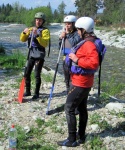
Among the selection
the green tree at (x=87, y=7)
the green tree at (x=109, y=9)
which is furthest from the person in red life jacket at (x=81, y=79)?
the green tree at (x=87, y=7)

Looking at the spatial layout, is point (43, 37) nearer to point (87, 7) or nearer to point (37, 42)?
point (37, 42)

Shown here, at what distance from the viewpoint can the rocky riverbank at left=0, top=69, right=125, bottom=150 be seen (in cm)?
548

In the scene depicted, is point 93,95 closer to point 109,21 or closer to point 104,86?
point 104,86

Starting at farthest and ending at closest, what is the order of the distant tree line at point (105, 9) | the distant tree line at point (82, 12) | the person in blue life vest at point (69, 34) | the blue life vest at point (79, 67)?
the distant tree line at point (105, 9) → the distant tree line at point (82, 12) → the person in blue life vest at point (69, 34) → the blue life vest at point (79, 67)

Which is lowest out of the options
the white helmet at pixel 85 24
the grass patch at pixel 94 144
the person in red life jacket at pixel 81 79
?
the grass patch at pixel 94 144

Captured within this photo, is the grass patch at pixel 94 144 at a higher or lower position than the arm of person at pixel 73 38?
lower

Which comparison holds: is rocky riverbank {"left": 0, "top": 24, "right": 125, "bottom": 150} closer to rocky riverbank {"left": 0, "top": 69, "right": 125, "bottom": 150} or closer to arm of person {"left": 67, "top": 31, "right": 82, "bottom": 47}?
rocky riverbank {"left": 0, "top": 69, "right": 125, "bottom": 150}

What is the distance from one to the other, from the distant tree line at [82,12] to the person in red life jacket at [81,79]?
887 centimetres

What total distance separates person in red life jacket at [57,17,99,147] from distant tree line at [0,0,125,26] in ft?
29.1

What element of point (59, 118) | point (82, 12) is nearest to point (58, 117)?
point (59, 118)

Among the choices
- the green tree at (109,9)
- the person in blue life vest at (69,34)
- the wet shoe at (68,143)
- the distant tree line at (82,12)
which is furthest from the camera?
the green tree at (109,9)

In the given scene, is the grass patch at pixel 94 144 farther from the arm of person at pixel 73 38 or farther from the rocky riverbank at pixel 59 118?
the arm of person at pixel 73 38

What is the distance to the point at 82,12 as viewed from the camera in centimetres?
8856

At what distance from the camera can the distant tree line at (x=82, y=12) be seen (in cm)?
6234
